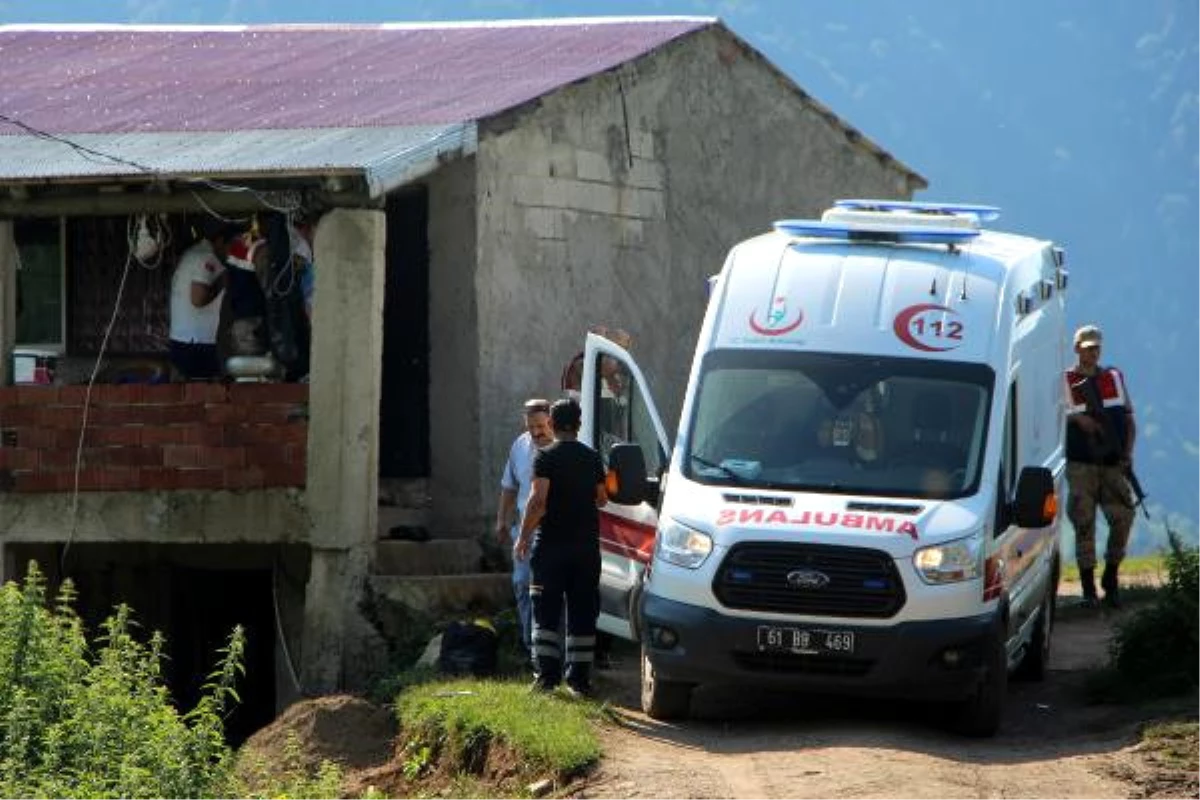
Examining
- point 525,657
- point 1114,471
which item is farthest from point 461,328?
point 1114,471

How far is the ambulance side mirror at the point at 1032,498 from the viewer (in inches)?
551

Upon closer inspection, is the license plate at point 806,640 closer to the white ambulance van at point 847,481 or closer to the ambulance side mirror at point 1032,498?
the white ambulance van at point 847,481

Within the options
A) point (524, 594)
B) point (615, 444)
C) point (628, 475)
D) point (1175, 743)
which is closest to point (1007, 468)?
point (1175, 743)

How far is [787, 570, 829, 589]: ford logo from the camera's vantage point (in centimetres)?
1352

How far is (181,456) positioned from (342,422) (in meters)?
1.32

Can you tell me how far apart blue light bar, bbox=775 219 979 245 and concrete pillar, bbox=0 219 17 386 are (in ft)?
19.5

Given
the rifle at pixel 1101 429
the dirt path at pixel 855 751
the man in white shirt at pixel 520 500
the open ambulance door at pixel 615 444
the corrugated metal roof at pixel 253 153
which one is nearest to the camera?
the dirt path at pixel 855 751

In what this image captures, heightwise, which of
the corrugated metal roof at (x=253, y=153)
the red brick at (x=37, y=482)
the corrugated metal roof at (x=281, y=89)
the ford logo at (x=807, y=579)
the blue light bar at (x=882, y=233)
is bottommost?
the red brick at (x=37, y=482)

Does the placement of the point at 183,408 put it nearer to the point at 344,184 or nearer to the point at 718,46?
the point at 344,184

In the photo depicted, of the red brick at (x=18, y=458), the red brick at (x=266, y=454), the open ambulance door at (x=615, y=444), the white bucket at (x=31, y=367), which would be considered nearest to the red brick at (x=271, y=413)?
the red brick at (x=266, y=454)

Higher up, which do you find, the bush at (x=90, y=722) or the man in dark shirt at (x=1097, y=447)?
the man in dark shirt at (x=1097, y=447)

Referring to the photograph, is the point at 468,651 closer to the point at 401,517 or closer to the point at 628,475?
the point at 628,475

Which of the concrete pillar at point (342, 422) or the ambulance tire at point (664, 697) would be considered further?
the concrete pillar at point (342, 422)

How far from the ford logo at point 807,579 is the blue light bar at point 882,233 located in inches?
91.2
